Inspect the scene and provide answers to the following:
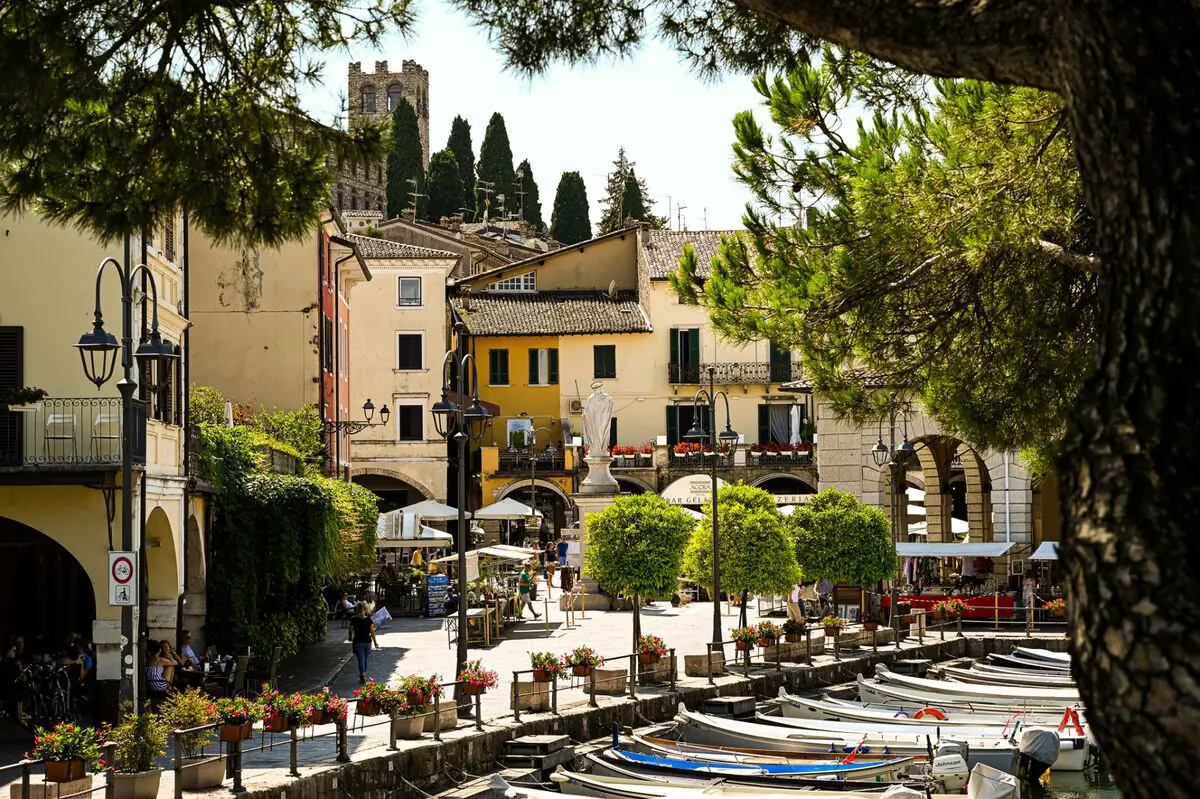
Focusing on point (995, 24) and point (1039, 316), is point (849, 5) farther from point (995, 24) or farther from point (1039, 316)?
point (1039, 316)

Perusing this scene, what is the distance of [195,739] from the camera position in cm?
1580

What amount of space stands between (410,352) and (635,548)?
32549mm

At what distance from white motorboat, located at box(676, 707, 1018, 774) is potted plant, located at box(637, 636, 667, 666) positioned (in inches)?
68.4

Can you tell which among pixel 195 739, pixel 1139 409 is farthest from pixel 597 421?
pixel 1139 409

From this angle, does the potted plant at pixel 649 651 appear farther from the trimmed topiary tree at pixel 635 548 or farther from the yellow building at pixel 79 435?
the yellow building at pixel 79 435

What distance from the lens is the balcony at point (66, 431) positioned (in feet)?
69.7

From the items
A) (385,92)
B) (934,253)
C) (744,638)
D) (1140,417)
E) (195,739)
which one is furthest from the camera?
(385,92)

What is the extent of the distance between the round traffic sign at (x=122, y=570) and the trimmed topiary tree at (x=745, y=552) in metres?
16.5

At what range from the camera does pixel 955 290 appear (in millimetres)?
12125

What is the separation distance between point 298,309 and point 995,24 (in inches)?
1365

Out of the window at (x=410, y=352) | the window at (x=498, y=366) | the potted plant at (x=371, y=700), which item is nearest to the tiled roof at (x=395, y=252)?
the window at (x=410, y=352)

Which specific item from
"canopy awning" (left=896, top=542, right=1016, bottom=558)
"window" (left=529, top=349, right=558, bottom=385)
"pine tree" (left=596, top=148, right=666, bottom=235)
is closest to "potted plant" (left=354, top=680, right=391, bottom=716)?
"canopy awning" (left=896, top=542, right=1016, bottom=558)

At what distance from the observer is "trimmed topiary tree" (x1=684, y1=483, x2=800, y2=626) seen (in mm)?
31766

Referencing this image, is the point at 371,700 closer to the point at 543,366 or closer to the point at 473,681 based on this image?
the point at 473,681
